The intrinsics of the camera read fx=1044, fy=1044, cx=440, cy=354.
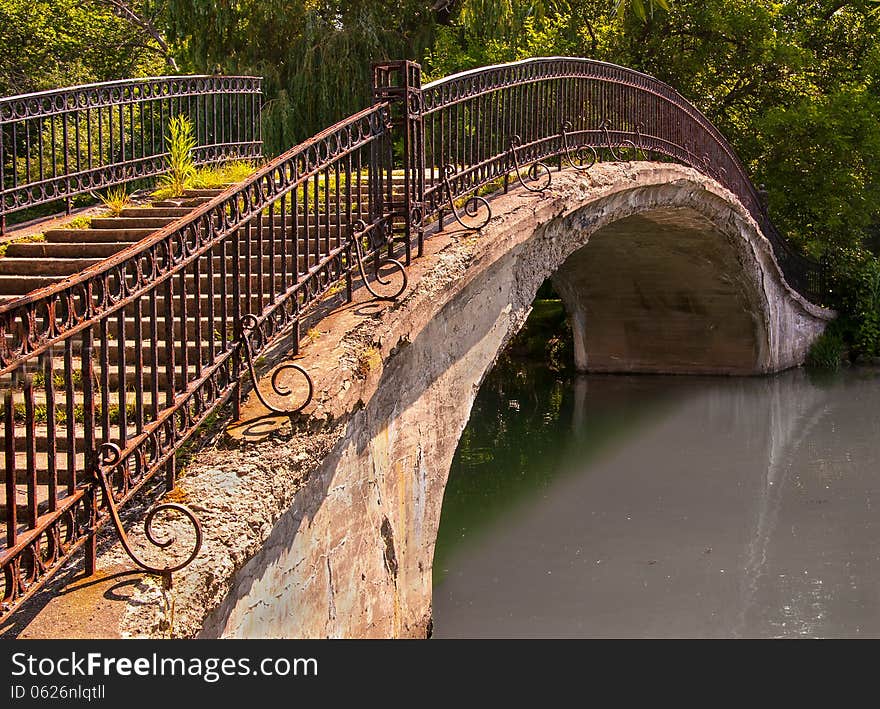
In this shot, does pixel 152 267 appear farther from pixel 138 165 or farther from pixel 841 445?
pixel 841 445

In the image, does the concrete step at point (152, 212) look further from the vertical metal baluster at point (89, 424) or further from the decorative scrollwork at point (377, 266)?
the vertical metal baluster at point (89, 424)

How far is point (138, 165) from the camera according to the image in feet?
30.7

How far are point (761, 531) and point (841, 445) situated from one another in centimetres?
404

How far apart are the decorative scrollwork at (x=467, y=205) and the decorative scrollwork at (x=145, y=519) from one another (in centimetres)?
316

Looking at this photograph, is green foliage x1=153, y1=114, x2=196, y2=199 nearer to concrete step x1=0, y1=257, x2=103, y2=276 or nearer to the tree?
concrete step x1=0, y1=257, x2=103, y2=276

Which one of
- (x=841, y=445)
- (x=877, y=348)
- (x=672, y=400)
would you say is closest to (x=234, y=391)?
(x=841, y=445)

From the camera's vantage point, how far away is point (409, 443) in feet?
20.0

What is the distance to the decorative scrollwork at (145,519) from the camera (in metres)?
3.73

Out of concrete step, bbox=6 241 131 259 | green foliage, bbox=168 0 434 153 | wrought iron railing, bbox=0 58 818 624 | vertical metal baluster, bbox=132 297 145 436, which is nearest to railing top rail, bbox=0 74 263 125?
concrete step, bbox=6 241 131 259

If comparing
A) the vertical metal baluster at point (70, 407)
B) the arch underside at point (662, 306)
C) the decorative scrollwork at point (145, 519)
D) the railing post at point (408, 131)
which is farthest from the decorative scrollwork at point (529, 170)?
the arch underside at point (662, 306)

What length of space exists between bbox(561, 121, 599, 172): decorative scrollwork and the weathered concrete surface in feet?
0.75

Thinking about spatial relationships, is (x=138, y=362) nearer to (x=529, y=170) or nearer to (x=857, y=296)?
(x=529, y=170)

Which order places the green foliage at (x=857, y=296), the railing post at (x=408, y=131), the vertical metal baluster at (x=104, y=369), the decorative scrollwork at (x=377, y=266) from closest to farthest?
the vertical metal baluster at (x=104, y=369) → the decorative scrollwork at (x=377, y=266) → the railing post at (x=408, y=131) → the green foliage at (x=857, y=296)

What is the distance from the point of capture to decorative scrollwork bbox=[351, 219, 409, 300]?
5.57 meters
